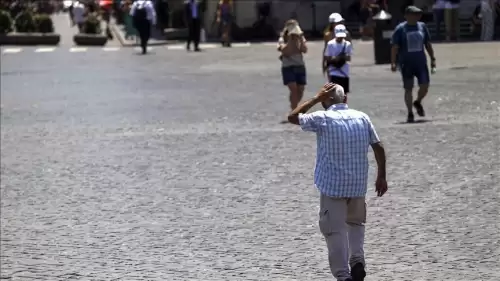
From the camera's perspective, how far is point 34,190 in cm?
1441

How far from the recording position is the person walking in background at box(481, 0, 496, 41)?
36406 mm

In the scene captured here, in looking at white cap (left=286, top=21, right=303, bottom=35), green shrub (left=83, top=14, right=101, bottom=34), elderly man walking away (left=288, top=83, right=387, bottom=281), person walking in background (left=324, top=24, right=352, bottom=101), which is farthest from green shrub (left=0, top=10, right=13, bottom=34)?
elderly man walking away (left=288, top=83, right=387, bottom=281)

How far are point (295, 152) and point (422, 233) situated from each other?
18.6ft

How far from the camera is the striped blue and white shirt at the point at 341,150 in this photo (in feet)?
27.5

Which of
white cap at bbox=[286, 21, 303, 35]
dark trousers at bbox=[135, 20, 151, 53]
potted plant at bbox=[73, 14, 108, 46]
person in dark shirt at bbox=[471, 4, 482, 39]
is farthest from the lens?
potted plant at bbox=[73, 14, 108, 46]

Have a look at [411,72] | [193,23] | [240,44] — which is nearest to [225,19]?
[240,44]

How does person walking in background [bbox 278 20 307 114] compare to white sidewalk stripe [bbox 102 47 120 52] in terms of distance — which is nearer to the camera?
person walking in background [bbox 278 20 307 114]

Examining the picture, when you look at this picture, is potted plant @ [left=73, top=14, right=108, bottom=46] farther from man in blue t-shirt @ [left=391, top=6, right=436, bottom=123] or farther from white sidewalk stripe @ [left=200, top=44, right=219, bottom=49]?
man in blue t-shirt @ [left=391, top=6, right=436, bottom=123]

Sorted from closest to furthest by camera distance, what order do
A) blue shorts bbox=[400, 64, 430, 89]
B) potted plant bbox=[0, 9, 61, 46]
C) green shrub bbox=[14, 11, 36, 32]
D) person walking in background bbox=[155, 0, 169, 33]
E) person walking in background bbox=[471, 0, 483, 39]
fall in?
blue shorts bbox=[400, 64, 430, 89]
person walking in background bbox=[471, 0, 483, 39]
potted plant bbox=[0, 9, 61, 46]
green shrub bbox=[14, 11, 36, 32]
person walking in background bbox=[155, 0, 169, 33]

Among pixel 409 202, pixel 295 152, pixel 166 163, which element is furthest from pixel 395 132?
pixel 409 202

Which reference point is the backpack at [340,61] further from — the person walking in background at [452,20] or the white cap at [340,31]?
the person walking in background at [452,20]

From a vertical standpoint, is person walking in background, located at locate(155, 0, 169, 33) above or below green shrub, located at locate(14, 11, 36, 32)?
below

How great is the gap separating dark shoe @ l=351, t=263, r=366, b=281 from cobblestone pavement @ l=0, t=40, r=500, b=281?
2.52 feet

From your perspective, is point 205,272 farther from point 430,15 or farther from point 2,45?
point 2,45
